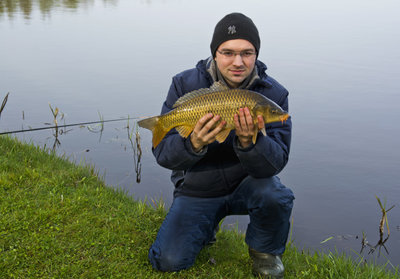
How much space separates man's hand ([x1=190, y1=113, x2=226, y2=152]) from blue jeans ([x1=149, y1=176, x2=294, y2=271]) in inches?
19.2

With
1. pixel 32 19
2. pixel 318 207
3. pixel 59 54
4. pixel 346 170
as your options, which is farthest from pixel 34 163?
pixel 32 19

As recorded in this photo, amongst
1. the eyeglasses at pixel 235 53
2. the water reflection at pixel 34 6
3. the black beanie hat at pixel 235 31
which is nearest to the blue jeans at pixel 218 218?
the eyeglasses at pixel 235 53

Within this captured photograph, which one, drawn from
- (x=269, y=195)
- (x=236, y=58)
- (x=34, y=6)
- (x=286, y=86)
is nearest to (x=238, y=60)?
(x=236, y=58)

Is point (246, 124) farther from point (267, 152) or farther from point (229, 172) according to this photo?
point (229, 172)

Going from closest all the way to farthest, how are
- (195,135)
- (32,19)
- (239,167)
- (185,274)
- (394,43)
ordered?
(195,135)
(185,274)
(239,167)
(394,43)
(32,19)

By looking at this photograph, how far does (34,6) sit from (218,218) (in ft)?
61.8

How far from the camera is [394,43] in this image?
1248cm

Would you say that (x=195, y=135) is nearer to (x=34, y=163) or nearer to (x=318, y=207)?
(x=34, y=163)

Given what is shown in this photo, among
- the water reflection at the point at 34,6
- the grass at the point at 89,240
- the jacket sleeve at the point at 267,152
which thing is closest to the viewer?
the jacket sleeve at the point at 267,152

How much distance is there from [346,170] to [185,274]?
3655 millimetres

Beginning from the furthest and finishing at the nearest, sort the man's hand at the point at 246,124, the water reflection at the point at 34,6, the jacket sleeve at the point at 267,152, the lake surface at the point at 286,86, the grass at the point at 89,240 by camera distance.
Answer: the water reflection at the point at 34,6, the lake surface at the point at 286,86, the grass at the point at 89,240, the jacket sleeve at the point at 267,152, the man's hand at the point at 246,124

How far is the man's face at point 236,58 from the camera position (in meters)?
2.76

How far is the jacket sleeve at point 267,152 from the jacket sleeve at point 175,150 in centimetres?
26

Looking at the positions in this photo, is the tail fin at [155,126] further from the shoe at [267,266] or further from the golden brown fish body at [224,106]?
the shoe at [267,266]
